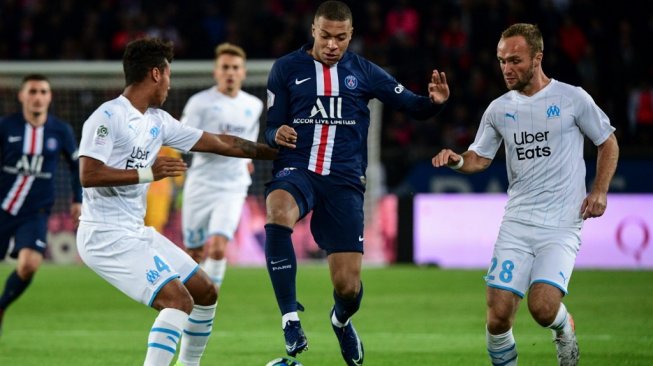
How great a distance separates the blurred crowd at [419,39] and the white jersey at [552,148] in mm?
10738

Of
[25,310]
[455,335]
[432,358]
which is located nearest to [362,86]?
[432,358]

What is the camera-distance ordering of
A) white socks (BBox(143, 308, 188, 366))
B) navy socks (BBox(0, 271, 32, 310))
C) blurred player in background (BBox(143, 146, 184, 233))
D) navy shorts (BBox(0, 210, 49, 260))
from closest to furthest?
white socks (BBox(143, 308, 188, 366)), navy socks (BBox(0, 271, 32, 310)), navy shorts (BBox(0, 210, 49, 260)), blurred player in background (BBox(143, 146, 184, 233))

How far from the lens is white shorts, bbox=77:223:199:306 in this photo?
6.58 metres

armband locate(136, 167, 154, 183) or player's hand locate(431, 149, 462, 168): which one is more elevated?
player's hand locate(431, 149, 462, 168)

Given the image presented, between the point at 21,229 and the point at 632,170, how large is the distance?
10.1 meters

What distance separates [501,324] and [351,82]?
79.0 inches

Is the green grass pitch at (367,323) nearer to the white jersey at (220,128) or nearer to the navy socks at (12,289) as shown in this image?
the navy socks at (12,289)

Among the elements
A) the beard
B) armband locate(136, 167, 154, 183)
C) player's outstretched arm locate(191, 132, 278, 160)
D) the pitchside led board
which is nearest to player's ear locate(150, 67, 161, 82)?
player's outstretched arm locate(191, 132, 278, 160)

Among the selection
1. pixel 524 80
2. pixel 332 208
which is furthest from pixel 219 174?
pixel 524 80

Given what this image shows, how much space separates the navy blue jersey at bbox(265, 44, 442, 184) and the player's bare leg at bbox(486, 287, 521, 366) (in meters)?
1.43

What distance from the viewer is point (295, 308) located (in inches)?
280

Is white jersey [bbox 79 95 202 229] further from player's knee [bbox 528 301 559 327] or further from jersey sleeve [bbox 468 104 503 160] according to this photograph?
player's knee [bbox 528 301 559 327]

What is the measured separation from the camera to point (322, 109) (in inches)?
299

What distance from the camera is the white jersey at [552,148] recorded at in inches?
273
